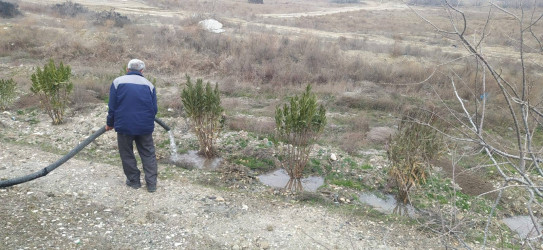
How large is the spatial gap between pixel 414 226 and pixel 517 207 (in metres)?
2.34

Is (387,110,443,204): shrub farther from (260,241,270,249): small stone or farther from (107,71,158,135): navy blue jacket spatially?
(107,71,158,135): navy blue jacket

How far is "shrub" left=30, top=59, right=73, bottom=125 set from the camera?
8.01 metres

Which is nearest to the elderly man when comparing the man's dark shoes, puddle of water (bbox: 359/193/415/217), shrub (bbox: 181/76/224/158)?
the man's dark shoes

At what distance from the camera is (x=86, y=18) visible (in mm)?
22359

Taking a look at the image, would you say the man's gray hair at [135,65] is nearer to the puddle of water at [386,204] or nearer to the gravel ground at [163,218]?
the gravel ground at [163,218]


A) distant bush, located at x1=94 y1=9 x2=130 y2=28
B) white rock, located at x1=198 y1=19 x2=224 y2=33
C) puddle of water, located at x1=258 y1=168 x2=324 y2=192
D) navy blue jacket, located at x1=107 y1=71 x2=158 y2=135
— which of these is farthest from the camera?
white rock, located at x1=198 y1=19 x2=224 y2=33

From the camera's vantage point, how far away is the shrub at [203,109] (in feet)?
23.2

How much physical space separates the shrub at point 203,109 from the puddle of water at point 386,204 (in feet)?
9.66

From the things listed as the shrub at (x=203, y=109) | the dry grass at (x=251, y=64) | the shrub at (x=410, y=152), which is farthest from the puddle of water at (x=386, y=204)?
the shrub at (x=203, y=109)

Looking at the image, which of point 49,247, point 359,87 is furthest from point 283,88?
point 49,247

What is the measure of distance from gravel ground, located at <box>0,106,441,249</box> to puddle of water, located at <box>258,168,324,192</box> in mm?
453

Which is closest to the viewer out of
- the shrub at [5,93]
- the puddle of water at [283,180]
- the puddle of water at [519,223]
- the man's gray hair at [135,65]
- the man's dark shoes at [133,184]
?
the man's gray hair at [135,65]

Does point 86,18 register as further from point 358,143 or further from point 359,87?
point 358,143

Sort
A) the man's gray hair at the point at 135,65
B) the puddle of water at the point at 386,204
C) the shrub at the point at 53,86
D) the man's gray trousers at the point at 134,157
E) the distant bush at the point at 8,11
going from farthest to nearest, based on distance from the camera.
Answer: the distant bush at the point at 8,11, the shrub at the point at 53,86, the puddle of water at the point at 386,204, the man's gray trousers at the point at 134,157, the man's gray hair at the point at 135,65
